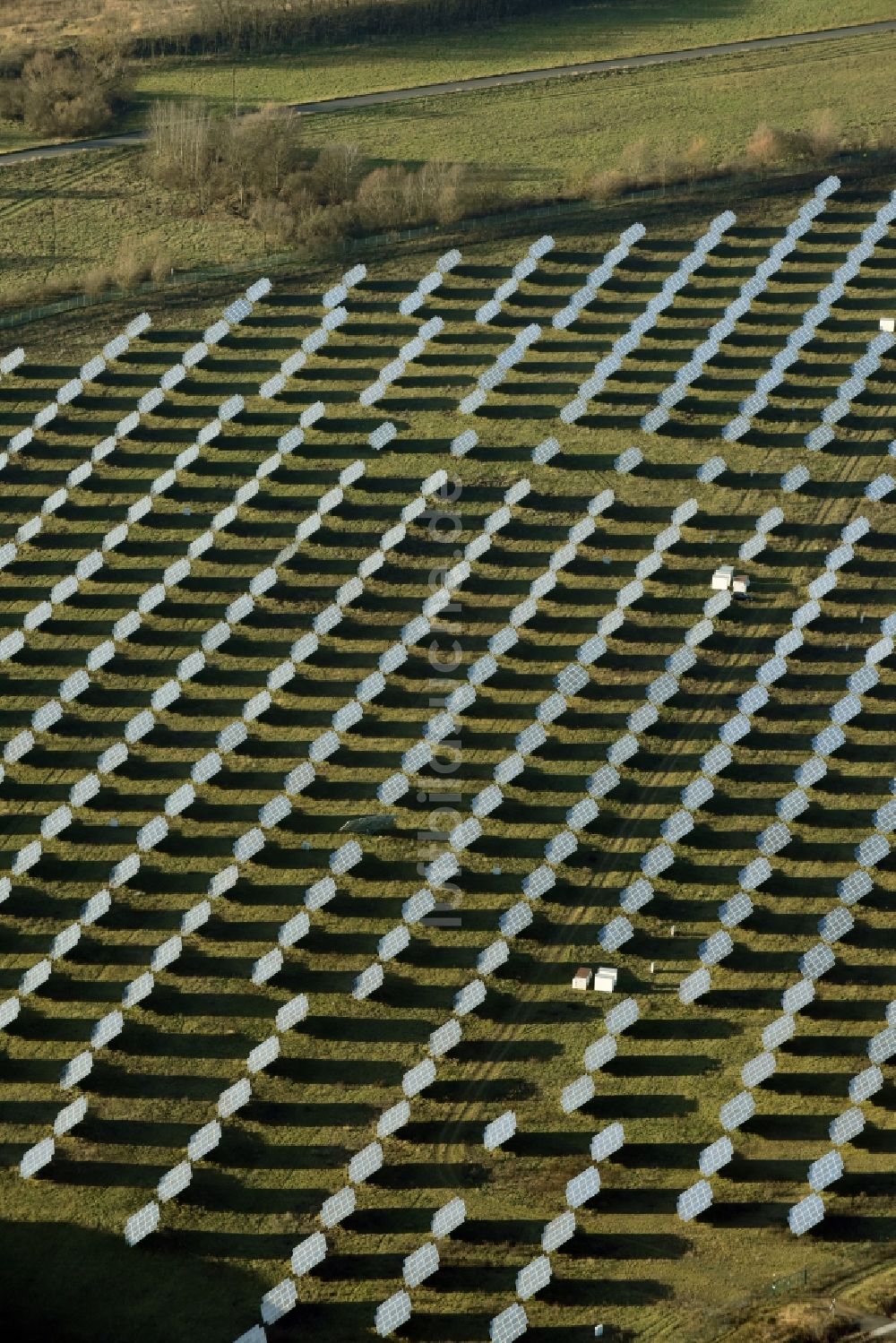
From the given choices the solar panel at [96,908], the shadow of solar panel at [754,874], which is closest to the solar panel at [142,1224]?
the solar panel at [96,908]

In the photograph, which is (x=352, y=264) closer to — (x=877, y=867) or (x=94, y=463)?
(x=94, y=463)

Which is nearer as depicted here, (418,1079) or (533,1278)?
(533,1278)

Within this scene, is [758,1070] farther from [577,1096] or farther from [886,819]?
[886,819]

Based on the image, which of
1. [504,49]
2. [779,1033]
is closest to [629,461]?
[779,1033]

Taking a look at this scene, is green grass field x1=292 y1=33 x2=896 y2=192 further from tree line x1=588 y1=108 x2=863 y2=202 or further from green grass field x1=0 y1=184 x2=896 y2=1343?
green grass field x1=0 y1=184 x2=896 y2=1343

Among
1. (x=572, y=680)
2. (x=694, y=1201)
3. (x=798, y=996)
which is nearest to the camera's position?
(x=694, y=1201)

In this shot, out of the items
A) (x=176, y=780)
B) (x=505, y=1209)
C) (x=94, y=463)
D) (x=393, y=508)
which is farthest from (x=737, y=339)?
(x=505, y=1209)

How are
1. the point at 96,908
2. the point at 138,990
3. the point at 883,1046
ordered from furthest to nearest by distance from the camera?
the point at 96,908 < the point at 138,990 < the point at 883,1046

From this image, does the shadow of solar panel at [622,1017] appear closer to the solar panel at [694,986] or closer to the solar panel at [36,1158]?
the solar panel at [694,986]
